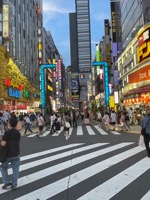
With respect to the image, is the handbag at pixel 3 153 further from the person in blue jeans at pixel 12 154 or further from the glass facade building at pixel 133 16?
the glass facade building at pixel 133 16

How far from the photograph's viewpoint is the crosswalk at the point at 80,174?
6219mm

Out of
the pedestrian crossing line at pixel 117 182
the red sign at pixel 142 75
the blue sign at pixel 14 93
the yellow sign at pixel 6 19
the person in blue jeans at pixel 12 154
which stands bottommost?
the pedestrian crossing line at pixel 117 182

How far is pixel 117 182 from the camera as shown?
707cm

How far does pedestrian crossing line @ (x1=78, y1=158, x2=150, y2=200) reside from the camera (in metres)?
6.04

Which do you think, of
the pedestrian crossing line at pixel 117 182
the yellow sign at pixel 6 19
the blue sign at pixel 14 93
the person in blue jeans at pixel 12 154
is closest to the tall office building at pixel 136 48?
the blue sign at pixel 14 93

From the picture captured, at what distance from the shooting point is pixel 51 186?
685 cm

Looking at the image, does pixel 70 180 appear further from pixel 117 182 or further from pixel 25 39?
pixel 25 39

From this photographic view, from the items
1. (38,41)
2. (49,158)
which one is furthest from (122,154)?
(38,41)

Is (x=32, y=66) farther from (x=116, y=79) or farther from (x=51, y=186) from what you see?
(x=51, y=186)

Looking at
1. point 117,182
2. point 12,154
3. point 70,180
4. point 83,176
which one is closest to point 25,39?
point 83,176

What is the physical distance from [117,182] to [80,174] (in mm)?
1266

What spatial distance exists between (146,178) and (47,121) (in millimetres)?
30378

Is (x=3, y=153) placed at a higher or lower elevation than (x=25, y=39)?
lower

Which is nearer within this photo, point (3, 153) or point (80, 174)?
point (3, 153)
